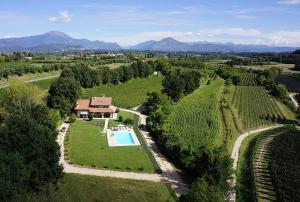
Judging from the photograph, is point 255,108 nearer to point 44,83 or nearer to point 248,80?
point 248,80

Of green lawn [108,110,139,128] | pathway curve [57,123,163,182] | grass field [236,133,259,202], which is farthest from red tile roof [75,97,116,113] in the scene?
grass field [236,133,259,202]

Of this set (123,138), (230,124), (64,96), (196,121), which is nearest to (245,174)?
(196,121)

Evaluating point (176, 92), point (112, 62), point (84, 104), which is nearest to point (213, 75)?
point (112, 62)

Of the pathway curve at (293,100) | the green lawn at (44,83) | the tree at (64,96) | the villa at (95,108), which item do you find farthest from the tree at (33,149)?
the pathway curve at (293,100)

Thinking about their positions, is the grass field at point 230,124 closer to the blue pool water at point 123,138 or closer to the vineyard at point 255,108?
the vineyard at point 255,108

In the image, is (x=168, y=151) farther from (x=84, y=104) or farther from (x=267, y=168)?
(x=84, y=104)

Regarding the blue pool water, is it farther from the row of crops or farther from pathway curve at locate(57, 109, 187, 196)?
pathway curve at locate(57, 109, 187, 196)
